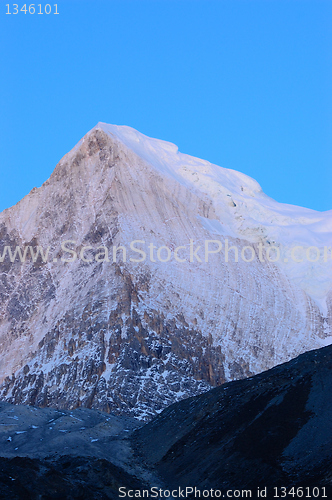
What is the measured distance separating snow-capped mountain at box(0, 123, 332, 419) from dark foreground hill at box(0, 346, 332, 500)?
23816mm

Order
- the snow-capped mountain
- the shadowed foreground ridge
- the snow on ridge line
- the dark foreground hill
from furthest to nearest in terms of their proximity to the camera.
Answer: the snow on ridge line < the snow-capped mountain < the shadowed foreground ridge < the dark foreground hill

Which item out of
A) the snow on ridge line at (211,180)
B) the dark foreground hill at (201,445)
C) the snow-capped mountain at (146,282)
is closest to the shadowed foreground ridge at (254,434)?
the dark foreground hill at (201,445)

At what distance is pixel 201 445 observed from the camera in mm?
55312

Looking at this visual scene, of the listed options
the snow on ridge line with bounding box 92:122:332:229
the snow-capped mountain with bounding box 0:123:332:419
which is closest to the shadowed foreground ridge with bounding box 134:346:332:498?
the snow-capped mountain with bounding box 0:123:332:419

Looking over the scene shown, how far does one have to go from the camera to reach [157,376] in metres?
92.9

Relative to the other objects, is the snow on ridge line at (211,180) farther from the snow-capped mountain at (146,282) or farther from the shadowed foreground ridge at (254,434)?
the shadowed foreground ridge at (254,434)

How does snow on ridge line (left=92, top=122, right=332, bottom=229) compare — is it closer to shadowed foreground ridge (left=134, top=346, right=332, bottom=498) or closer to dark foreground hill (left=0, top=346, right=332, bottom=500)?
dark foreground hill (left=0, top=346, right=332, bottom=500)

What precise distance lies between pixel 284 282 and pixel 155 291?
25623 mm

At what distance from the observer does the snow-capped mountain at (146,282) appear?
311 ft

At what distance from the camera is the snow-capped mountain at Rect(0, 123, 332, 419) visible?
9469 centimetres

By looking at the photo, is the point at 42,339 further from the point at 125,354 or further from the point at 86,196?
the point at 86,196

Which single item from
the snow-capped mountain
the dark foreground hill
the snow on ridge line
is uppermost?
the snow on ridge line

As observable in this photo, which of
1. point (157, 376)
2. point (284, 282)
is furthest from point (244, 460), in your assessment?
point (284, 282)

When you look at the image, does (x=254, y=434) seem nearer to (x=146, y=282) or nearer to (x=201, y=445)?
(x=201, y=445)
